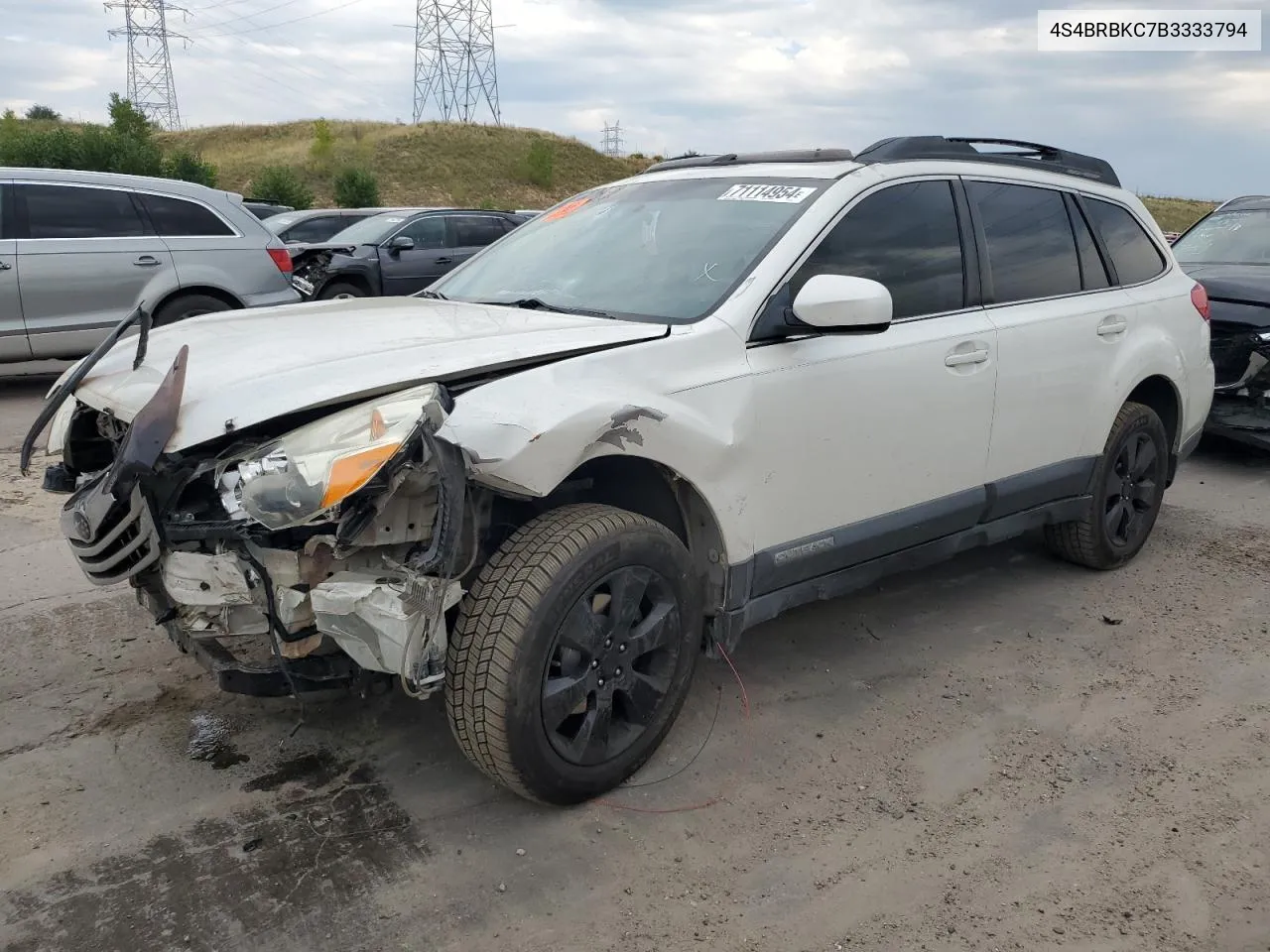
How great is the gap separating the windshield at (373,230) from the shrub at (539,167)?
44.3 m

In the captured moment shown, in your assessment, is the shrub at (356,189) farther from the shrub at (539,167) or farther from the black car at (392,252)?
the black car at (392,252)

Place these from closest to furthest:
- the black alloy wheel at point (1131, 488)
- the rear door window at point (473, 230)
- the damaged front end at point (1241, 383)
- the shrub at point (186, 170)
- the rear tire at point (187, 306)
Result: the black alloy wheel at point (1131, 488) → the damaged front end at point (1241, 383) → the rear tire at point (187, 306) → the rear door window at point (473, 230) → the shrub at point (186, 170)

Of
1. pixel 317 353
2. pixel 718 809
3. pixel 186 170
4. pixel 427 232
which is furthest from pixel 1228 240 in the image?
pixel 186 170

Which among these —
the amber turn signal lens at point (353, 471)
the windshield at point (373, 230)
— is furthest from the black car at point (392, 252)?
the amber turn signal lens at point (353, 471)

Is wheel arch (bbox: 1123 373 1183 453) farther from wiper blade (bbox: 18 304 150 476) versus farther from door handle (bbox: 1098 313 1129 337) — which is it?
wiper blade (bbox: 18 304 150 476)

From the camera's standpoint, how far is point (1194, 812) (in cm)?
291

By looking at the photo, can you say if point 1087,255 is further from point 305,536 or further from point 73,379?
point 73,379

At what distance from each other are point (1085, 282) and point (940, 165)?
3.36ft

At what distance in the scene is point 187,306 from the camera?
8.51 meters

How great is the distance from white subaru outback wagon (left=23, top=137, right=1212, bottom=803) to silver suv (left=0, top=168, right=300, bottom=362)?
524cm

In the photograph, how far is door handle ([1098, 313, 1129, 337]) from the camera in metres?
4.32

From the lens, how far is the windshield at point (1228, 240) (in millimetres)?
7820

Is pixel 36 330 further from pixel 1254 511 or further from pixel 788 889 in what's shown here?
pixel 1254 511

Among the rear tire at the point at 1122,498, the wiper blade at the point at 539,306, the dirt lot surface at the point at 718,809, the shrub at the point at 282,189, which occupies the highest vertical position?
the shrub at the point at 282,189
